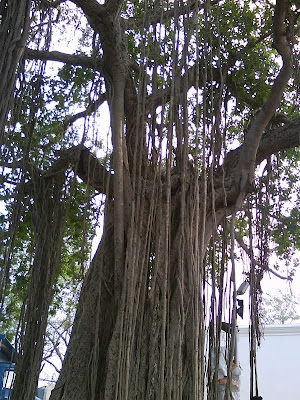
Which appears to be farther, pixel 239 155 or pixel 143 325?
pixel 239 155

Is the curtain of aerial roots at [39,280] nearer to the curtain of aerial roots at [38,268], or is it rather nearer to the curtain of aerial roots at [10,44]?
the curtain of aerial roots at [38,268]

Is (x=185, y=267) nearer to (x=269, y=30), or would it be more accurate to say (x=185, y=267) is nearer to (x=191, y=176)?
(x=191, y=176)

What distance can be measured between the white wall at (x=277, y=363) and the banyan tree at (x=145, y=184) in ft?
11.9

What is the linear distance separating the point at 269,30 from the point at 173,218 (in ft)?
6.23

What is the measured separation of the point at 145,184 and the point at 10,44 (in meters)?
0.83

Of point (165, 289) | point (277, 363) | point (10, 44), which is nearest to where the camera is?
point (10, 44)

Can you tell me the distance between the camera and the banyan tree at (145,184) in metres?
2.09

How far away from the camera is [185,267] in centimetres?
230

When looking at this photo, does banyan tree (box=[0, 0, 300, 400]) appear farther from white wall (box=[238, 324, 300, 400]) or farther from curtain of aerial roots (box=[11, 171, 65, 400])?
white wall (box=[238, 324, 300, 400])

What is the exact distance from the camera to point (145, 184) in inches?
90.8

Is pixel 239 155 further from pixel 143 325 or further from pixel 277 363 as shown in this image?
pixel 277 363

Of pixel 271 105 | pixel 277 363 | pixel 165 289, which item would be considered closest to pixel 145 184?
pixel 165 289

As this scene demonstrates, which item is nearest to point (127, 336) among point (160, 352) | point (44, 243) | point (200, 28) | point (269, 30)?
point (160, 352)

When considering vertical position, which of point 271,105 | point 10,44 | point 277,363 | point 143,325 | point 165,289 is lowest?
point 143,325
